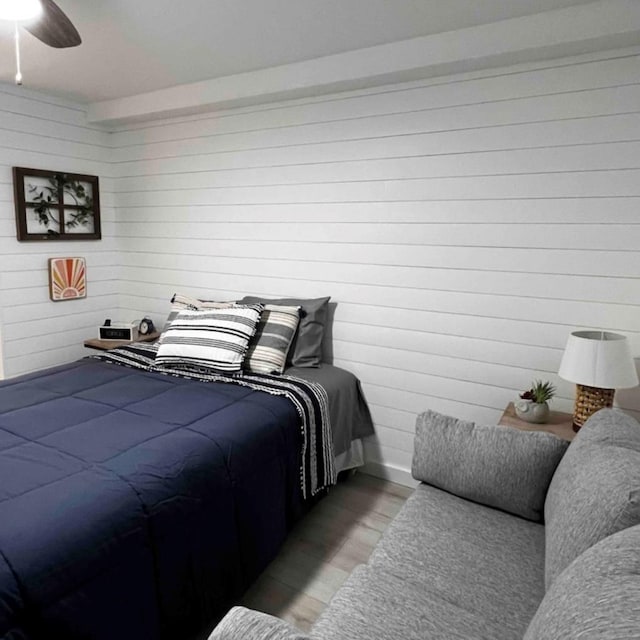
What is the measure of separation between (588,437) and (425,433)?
0.61 m

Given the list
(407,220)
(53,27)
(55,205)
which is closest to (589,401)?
(407,220)

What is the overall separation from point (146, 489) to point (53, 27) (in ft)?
5.89

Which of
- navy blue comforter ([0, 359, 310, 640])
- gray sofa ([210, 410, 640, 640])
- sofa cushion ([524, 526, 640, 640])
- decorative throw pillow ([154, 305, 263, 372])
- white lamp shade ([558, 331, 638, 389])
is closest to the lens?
sofa cushion ([524, 526, 640, 640])

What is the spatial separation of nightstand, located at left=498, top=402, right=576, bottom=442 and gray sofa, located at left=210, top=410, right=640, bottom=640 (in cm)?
38

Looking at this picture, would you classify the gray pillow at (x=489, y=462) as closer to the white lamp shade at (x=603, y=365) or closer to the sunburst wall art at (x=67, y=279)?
the white lamp shade at (x=603, y=365)

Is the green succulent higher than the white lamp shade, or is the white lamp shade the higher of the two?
the white lamp shade

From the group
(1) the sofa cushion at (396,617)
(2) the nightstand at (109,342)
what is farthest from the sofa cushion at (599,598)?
(2) the nightstand at (109,342)

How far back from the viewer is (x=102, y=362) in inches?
116

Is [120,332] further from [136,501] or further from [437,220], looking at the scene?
[437,220]

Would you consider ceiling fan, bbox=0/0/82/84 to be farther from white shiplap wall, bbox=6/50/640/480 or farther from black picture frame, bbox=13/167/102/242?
black picture frame, bbox=13/167/102/242

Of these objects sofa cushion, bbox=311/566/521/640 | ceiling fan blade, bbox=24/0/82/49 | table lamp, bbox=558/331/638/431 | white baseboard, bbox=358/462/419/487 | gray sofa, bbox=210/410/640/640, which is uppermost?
ceiling fan blade, bbox=24/0/82/49

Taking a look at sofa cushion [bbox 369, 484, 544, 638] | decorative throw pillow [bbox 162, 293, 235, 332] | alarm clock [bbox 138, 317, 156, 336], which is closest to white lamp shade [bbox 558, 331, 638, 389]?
sofa cushion [bbox 369, 484, 544, 638]

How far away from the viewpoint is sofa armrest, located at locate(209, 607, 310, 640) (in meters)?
0.99

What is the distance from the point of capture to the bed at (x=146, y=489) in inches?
52.6
